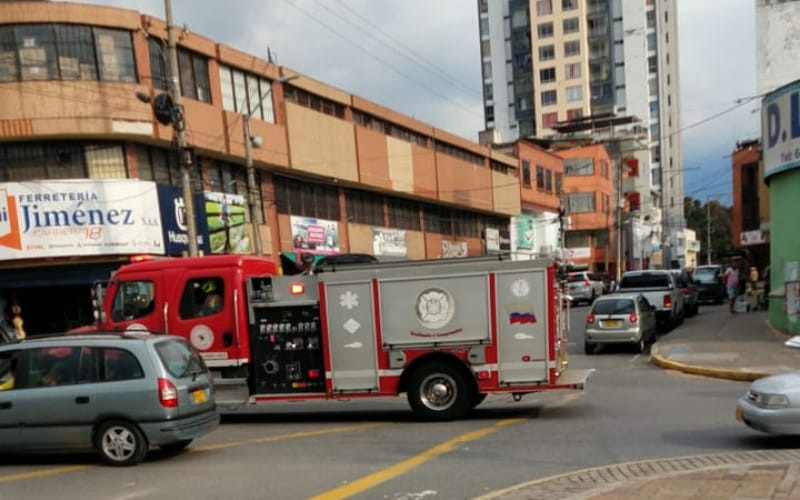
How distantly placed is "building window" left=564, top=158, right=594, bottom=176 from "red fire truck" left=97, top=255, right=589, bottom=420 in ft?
193

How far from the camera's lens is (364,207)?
38.8 meters

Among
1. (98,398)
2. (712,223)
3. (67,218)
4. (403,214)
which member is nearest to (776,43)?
(403,214)

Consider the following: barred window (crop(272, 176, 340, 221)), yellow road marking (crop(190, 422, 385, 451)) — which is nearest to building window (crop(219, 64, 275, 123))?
barred window (crop(272, 176, 340, 221))

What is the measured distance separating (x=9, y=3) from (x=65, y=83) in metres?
2.98

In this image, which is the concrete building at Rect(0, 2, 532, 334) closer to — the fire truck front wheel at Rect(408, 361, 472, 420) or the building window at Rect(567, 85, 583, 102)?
the fire truck front wheel at Rect(408, 361, 472, 420)

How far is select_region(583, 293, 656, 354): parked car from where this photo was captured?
17.9 metres

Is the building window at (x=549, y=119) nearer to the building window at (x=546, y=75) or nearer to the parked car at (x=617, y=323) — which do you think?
the building window at (x=546, y=75)

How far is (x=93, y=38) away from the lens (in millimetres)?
22656

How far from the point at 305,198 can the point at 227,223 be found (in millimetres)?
7153

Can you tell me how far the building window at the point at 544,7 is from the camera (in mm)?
88875

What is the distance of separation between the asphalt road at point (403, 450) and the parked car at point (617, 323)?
242 inches

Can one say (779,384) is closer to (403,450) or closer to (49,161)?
(403,450)

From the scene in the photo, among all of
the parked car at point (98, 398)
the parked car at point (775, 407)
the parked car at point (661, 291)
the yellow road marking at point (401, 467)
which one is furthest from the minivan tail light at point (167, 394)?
the parked car at point (661, 291)

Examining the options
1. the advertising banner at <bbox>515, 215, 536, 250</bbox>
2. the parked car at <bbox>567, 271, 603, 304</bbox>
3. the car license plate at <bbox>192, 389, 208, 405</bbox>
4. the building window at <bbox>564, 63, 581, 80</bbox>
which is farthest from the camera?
the building window at <bbox>564, 63, 581, 80</bbox>
